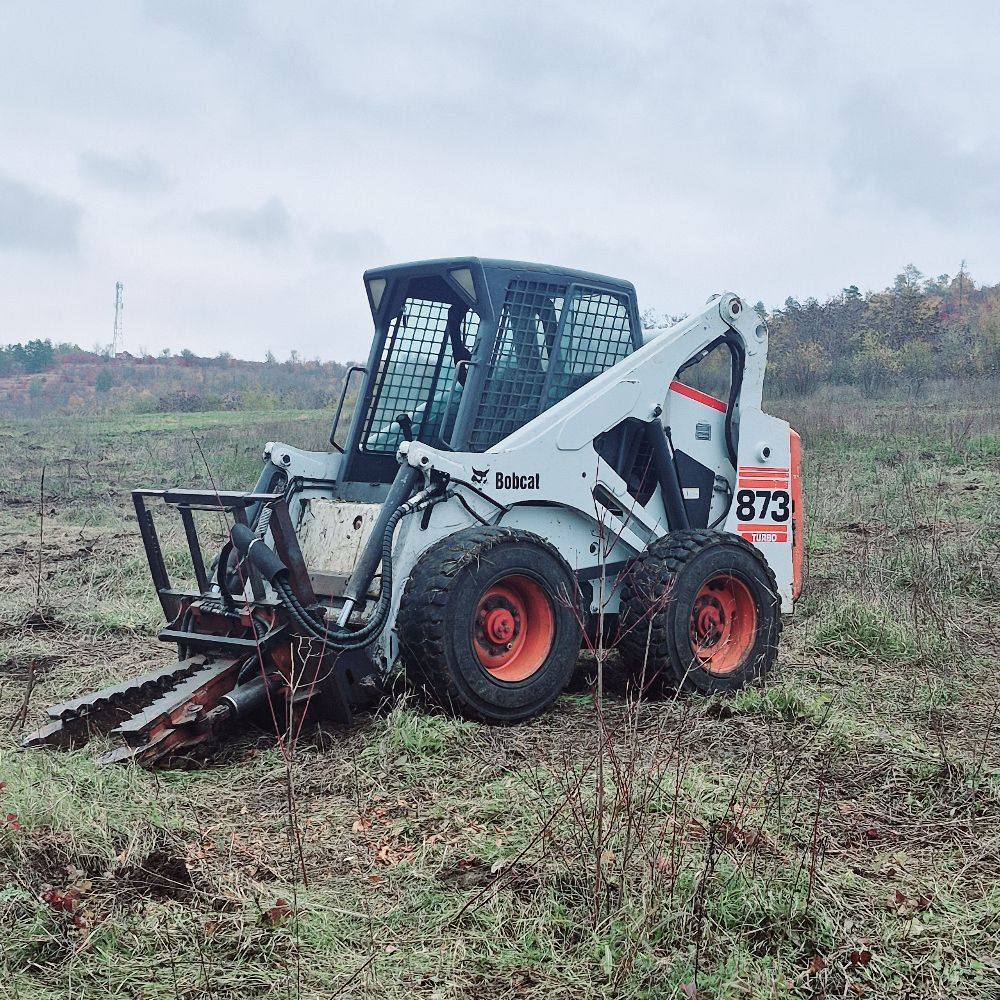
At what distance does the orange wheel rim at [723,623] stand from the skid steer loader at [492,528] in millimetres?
12

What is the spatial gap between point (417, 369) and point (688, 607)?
2.10 m

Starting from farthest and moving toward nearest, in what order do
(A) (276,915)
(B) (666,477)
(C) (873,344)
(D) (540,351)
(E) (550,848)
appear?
(C) (873,344) < (B) (666,477) < (D) (540,351) < (E) (550,848) < (A) (276,915)

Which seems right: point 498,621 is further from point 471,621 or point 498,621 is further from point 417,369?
point 417,369

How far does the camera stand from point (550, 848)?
3.52 m

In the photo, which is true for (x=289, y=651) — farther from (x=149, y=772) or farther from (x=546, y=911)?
(x=546, y=911)

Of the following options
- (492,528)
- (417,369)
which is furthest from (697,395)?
(492,528)

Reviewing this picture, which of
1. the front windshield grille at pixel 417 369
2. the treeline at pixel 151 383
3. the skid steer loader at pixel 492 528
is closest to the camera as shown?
the skid steer loader at pixel 492 528

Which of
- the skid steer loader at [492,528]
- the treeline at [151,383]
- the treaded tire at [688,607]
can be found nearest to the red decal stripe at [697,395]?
the skid steer loader at [492,528]

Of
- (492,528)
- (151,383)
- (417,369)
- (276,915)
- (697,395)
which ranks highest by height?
(151,383)

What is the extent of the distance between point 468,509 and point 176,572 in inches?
184

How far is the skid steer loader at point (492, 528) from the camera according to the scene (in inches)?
189

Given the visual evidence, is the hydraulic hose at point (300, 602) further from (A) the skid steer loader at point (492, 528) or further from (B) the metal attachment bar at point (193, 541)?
(B) the metal attachment bar at point (193, 541)

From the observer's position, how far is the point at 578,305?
19.9 feet

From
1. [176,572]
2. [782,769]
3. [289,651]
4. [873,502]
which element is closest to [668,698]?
[782,769]
